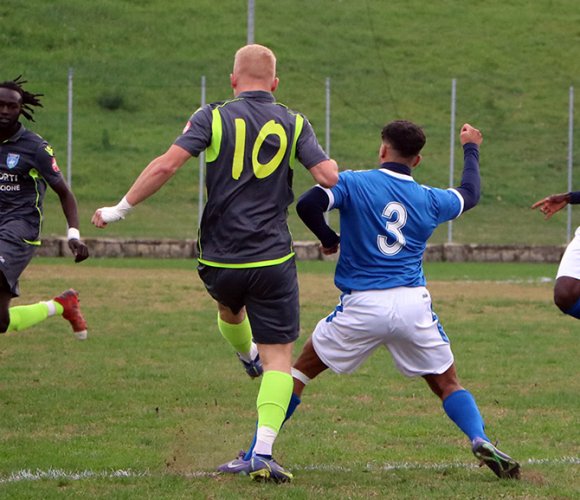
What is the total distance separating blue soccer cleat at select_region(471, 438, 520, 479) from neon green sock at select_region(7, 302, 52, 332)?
4.73 metres

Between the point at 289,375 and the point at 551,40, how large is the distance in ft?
99.6

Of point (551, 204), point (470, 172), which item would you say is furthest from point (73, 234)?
point (551, 204)

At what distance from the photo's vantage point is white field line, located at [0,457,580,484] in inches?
218

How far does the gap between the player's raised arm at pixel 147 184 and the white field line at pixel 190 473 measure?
3.92ft

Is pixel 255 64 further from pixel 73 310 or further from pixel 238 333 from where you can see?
pixel 73 310

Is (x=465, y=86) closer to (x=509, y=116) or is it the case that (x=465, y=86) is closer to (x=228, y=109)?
(x=509, y=116)

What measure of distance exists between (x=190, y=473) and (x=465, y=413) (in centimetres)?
136

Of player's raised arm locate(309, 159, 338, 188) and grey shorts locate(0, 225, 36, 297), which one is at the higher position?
player's raised arm locate(309, 159, 338, 188)

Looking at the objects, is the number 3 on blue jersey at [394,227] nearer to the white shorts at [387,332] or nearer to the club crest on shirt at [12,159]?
the white shorts at [387,332]

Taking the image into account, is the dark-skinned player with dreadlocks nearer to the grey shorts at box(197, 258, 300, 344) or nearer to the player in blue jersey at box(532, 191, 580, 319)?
the grey shorts at box(197, 258, 300, 344)

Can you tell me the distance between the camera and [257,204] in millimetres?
5613

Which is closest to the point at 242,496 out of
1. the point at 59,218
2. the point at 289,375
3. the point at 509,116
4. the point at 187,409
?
the point at 289,375

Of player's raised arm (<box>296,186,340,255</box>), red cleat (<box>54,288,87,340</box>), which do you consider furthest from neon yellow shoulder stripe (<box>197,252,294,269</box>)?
red cleat (<box>54,288,87,340</box>)

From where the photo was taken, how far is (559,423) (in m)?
7.22
